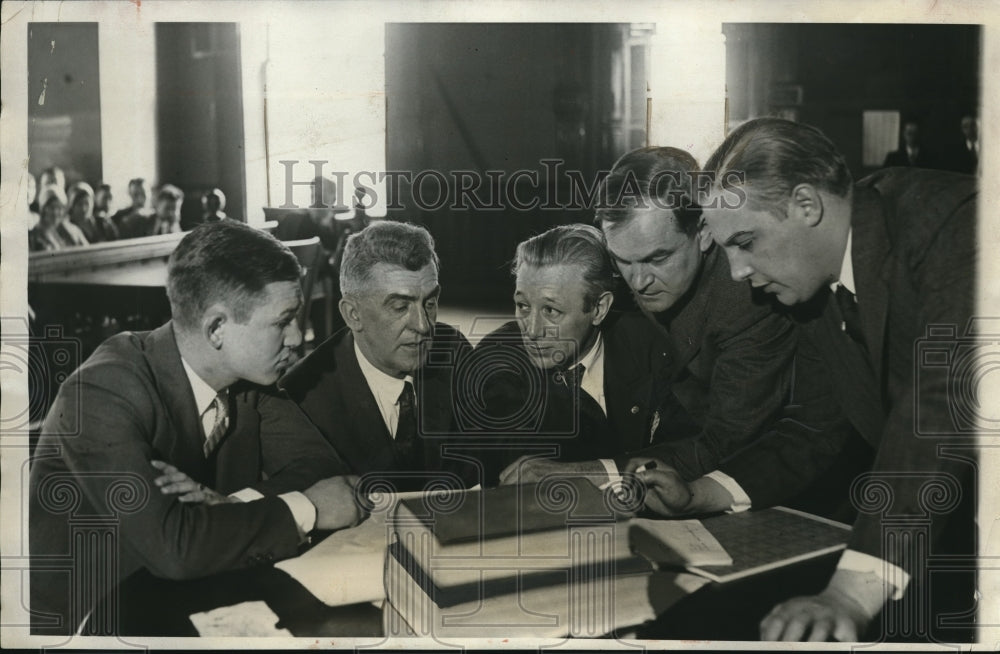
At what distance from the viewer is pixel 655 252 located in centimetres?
247

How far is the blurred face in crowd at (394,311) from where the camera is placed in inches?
97.3

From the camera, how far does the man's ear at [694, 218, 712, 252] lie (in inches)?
96.8

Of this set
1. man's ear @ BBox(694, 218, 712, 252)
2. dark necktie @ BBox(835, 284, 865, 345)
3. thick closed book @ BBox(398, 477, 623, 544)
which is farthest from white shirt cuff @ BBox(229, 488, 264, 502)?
dark necktie @ BBox(835, 284, 865, 345)

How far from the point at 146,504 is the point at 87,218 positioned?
882 mm

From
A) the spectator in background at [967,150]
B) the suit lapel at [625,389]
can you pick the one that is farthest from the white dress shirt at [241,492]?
the spectator in background at [967,150]

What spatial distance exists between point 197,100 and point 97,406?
96cm

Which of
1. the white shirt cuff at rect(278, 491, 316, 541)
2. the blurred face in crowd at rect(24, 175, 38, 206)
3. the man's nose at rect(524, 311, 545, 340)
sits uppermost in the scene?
the blurred face in crowd at rect(24, 175, 38, 206)

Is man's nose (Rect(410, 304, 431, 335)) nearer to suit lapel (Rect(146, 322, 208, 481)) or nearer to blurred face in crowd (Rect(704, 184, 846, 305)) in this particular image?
suit lapel (Rect(146, 322, 208, 481))

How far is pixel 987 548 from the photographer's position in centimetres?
257

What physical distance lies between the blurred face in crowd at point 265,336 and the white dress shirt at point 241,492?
0.32ft

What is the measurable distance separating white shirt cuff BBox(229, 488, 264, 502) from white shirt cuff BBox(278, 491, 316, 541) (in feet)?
0.26

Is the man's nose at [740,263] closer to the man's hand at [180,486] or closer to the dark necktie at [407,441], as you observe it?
the dark necktie at [407,441]

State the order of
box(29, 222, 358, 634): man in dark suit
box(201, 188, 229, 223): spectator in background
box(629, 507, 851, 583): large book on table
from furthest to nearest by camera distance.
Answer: box(201, 188, 229, 223): spectator in background < box(29, 222, 358, 634): man in dark suit < box(629, 507, 851, 583): large book on table

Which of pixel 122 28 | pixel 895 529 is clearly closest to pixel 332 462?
pixel 122 28
